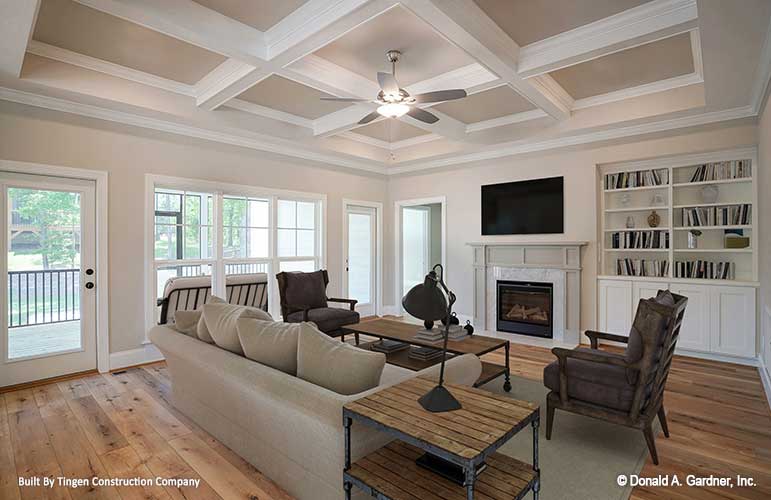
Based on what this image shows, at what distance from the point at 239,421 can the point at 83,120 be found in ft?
11.7

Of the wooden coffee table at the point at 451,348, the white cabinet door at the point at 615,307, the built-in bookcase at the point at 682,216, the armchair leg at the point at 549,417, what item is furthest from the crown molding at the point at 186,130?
the armchair leg at the point at 549,417

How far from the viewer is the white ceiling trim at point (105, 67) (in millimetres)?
3424

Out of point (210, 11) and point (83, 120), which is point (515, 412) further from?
point (83, 120)

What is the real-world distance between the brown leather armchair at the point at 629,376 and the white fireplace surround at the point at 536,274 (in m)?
2.68

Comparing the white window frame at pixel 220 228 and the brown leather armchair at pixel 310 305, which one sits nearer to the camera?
the white window frame at pixel 220 228

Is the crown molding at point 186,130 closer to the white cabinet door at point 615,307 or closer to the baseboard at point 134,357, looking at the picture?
the baseboard at point 134,357

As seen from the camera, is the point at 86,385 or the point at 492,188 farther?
the point at 492,188

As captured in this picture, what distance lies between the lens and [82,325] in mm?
4180

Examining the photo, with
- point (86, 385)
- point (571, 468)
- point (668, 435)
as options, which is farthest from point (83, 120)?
point (668, 435)

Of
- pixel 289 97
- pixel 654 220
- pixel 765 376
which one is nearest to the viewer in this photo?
pixel 765 376

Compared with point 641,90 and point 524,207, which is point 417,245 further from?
point 641,90

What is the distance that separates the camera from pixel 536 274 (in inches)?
223

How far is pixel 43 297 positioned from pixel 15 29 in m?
2.49

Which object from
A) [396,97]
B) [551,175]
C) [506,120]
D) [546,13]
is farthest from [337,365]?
[551,175]
